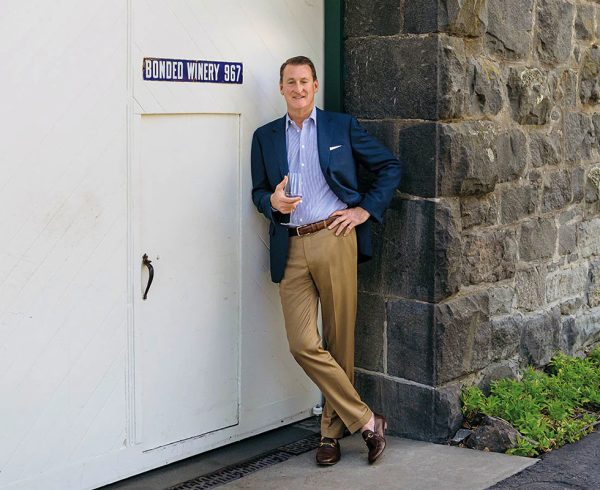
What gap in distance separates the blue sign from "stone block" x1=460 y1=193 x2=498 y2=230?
134cm

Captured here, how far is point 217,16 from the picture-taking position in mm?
5090

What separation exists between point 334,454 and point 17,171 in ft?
6.77

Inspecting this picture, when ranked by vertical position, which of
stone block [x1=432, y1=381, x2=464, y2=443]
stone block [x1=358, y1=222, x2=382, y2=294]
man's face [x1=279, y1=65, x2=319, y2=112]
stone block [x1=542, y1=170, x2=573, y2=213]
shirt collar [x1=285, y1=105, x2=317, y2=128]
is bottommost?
stone block [x1=432, y1=381, x2=464, y2=443]

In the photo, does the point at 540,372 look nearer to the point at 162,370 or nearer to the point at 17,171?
the point at 162,370

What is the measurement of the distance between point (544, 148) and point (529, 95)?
15.7 inches

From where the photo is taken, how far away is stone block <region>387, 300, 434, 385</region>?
5.45 m

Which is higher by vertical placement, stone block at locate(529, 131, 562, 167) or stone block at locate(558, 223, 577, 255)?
stone block at locate(529, 131, 562, 167)

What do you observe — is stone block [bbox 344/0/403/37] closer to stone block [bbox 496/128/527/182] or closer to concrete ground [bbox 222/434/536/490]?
stone block [bbox 496/128/527/182]

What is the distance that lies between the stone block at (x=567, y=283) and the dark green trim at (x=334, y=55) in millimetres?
1769

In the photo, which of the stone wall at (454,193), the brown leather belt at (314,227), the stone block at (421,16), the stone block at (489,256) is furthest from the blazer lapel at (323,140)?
the stone block at (489,256)

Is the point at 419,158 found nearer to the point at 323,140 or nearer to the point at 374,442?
the point at 323,140

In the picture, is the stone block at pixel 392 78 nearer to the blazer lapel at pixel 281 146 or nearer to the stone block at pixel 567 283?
the blazer lapel at pixel 281 146

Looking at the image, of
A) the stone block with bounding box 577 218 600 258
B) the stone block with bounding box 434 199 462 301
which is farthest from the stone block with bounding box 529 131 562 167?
the stone block with bounding box 434 199 462 301

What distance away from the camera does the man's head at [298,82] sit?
16.5 ft
